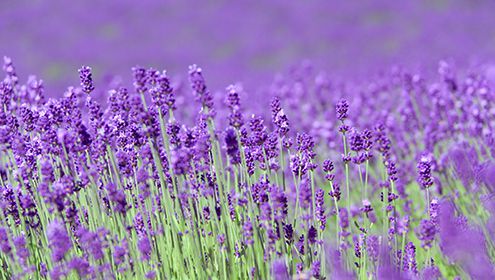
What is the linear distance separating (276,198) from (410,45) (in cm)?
1261

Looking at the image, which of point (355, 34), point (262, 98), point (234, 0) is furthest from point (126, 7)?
point (262, 98)

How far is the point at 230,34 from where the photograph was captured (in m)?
16.8

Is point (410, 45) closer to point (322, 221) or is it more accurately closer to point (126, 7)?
point (126, 7)

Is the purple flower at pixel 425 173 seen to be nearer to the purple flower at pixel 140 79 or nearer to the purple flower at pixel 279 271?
the purple flower at pixel 279 271

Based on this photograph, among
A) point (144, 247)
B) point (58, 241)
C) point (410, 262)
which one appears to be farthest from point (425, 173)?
point (58, 241)

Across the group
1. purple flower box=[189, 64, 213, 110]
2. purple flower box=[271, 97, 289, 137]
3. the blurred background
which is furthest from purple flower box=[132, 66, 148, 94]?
the blurred background

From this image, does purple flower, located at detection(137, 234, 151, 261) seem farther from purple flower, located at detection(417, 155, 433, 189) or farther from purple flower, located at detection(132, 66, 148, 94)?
purple flower, located at detection(417, 155, 433, 189)

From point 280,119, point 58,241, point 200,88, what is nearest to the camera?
point 58,241

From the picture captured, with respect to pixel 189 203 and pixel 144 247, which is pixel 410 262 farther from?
pixel 144 247

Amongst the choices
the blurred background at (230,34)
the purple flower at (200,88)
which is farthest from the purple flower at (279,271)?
the blurred background at (230,34)

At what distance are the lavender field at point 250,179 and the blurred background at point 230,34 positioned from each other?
86.2 inches

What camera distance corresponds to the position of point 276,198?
8.38 ft

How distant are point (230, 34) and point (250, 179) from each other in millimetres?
14028

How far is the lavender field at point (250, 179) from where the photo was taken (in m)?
2.65
